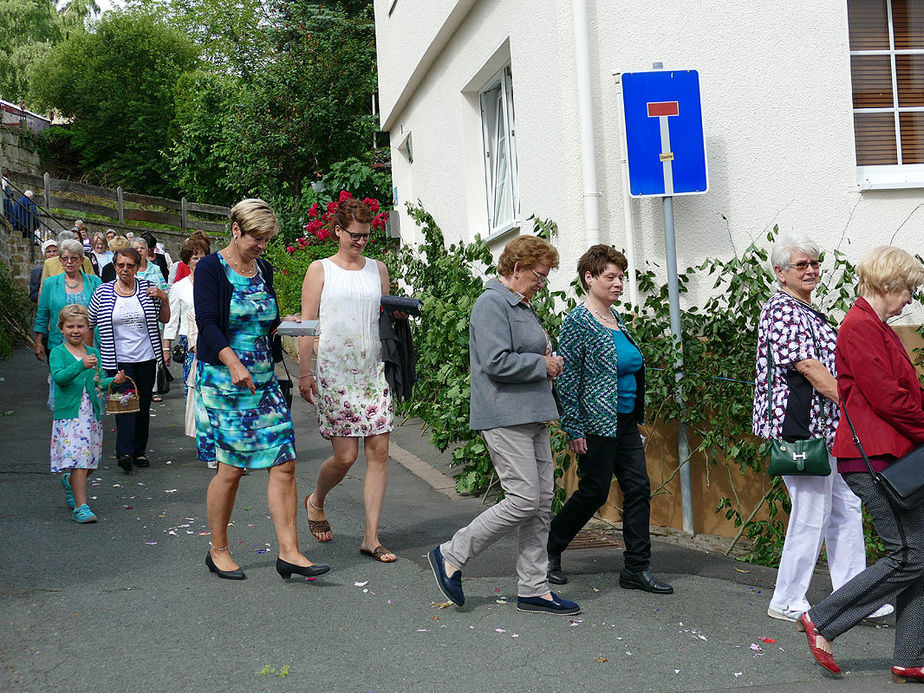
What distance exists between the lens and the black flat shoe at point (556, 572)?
5.63 m

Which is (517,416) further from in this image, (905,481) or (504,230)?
(504,230)

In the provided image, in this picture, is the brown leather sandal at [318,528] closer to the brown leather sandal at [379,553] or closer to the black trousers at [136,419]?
the brown leather sandal at [379,553]

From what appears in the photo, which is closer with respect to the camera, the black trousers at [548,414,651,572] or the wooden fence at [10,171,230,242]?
the black trousers at [548,414,651,572]

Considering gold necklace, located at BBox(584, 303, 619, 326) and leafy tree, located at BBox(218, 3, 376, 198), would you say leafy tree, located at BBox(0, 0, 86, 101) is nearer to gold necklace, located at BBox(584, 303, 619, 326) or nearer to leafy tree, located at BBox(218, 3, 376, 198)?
leafy tree, located at BBox(218, 3, 376, 198)

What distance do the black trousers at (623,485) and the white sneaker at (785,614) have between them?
0.68m

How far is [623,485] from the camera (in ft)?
18.1

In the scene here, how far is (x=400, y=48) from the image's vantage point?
13.2m

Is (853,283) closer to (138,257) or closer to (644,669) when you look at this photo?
(644,669)

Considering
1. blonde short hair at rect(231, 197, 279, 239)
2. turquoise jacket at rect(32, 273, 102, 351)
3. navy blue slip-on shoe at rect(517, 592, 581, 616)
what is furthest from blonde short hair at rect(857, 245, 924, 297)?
turquoise jacket at rect(32, 273, 102, 351)

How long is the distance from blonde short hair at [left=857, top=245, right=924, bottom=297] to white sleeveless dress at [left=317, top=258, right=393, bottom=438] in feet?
8.76

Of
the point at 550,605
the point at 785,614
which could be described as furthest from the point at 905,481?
the point at 550,605

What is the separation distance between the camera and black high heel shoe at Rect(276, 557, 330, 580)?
216 inches

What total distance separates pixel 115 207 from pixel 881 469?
103 ft

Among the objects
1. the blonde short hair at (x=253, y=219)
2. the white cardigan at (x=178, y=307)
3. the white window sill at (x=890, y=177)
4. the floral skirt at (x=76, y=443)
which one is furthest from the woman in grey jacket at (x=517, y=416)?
the white cardigan at (x=178, y=307)
